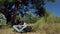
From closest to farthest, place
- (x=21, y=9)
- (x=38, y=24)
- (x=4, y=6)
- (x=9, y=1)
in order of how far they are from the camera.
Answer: (x=38, y=24), (x=9, y=1), (x=4, y=6), (x=21, y=9)

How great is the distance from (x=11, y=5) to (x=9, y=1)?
6.94 feet

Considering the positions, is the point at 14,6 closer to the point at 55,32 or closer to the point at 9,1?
the point at 9,1

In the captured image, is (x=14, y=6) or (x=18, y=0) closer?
(x=18, y=0)

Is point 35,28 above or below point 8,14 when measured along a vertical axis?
above

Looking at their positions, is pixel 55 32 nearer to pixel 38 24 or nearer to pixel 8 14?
pixel 38 24

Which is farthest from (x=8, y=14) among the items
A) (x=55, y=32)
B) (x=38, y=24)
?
(x=55, y=32)

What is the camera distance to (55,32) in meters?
10.4

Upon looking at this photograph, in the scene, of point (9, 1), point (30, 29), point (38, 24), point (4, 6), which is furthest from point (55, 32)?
point (4, 6)

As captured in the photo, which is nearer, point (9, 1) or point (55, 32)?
point (55, 32)

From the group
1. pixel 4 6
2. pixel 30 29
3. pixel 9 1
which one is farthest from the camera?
pixel 4 6

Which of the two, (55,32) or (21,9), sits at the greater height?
(55,32)

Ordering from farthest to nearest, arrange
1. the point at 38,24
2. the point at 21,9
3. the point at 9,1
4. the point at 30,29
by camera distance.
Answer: the point at 21,9, the point at 9,1, the point at 30,29, the point at 38,24

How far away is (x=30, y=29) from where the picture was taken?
13219 mm

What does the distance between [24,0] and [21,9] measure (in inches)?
83.6
